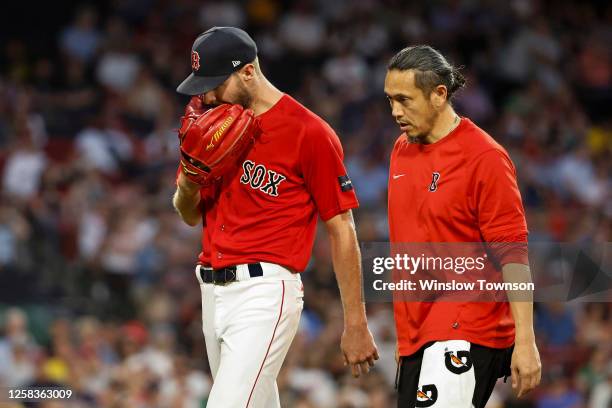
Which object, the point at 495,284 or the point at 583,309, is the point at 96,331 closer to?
the point at 583,309

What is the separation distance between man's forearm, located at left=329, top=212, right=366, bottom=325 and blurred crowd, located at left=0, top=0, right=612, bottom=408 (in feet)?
11.8

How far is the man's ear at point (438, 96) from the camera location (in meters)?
4.07

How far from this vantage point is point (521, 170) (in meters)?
11.9

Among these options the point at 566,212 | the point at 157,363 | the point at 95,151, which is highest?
the point at 95,151

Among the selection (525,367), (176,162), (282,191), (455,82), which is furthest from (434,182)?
(176,162)

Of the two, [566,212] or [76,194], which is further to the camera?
[566,212]

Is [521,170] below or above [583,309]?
above

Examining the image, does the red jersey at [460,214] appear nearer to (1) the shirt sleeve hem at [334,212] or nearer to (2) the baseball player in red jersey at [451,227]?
(2) the baseball player in red jersey at [451,227]

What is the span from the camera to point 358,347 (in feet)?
13.8

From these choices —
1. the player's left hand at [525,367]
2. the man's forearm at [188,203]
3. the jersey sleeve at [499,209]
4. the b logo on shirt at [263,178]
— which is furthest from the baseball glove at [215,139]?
the player's left hand at [525,367]

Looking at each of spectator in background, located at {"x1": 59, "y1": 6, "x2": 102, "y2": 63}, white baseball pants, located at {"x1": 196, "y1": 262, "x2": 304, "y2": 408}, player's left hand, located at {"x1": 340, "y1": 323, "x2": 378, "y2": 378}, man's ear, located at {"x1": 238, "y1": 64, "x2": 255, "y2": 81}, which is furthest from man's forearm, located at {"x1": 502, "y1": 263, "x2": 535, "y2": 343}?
spectator in background, located at {"x1": 59, "y1": 6, "x2": 102, "y2": 63}

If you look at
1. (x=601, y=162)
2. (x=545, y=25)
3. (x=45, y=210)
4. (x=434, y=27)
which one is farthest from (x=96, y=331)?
(x=545, y=25)

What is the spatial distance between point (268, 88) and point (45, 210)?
615 centimetres

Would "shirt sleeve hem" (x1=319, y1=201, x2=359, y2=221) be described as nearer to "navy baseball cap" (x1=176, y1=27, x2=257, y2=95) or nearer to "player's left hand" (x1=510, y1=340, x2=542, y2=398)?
"navy baseball cap" (x1=176, y1=27, x2=257, y2=95)
